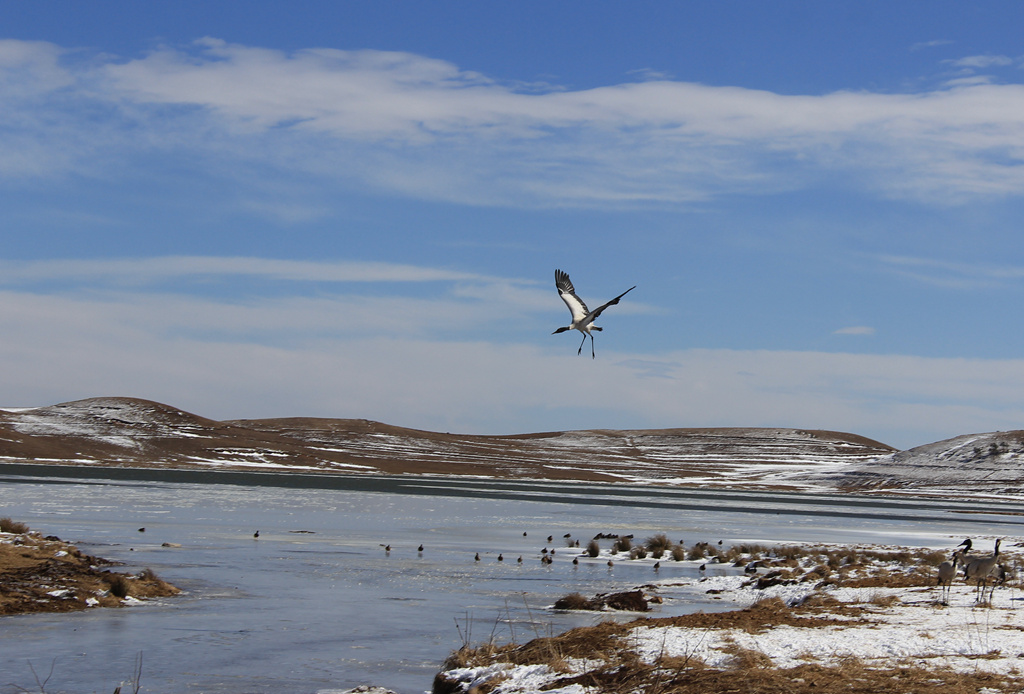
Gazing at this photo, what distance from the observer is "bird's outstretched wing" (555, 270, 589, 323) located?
2016 cm

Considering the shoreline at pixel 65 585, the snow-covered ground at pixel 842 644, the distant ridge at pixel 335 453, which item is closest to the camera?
the snow-covered ground at pixel 842 644

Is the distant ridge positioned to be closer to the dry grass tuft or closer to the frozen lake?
the frozen lake

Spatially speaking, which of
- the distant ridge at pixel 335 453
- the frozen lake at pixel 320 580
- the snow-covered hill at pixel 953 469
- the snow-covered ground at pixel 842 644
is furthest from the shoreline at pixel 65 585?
the snow-covered hill at pixel 953 469

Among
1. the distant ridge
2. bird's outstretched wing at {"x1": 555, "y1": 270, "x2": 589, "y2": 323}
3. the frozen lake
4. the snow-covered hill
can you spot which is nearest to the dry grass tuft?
the frozen lake

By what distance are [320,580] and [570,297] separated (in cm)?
955

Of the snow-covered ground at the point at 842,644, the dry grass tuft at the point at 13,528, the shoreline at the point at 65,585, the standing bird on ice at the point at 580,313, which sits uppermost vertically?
the standing bird on ice at the point at 580,313

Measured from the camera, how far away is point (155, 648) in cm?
1565

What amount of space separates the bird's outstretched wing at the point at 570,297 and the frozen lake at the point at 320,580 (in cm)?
572

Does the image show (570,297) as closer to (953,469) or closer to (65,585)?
(65,585)

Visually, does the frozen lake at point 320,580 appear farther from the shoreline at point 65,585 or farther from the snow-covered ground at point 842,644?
the snow-covered ground at point 842,644

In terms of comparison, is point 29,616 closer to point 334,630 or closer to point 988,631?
point 334,630

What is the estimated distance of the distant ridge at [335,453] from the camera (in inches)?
5056

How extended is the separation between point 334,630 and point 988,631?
10484 mm

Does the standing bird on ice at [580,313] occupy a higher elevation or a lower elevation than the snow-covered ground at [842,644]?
higher
